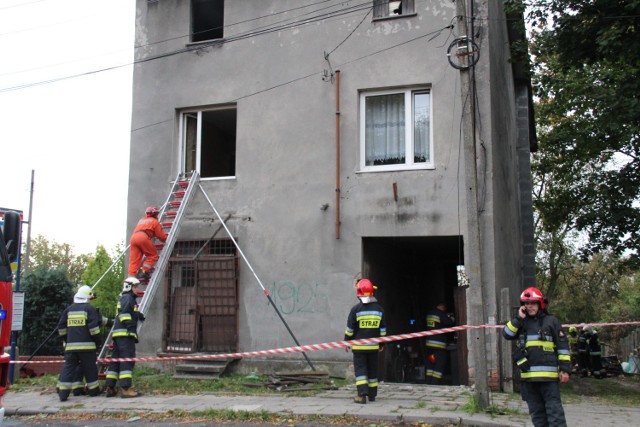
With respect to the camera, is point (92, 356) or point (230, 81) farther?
point (230, 81)

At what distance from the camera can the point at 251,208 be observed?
12789mm

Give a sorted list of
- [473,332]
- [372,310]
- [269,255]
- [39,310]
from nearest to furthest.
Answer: [473,332] → [372,310] → [269,255] → [39,310]

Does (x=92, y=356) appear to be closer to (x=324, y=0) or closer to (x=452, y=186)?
(x=452, y=186)

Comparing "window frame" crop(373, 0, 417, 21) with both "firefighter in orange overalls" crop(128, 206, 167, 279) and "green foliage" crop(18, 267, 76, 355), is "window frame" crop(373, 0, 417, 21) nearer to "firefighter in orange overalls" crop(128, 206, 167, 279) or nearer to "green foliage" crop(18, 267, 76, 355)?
"firefighter in orange overalls" crop(128, 206, 167, 279)

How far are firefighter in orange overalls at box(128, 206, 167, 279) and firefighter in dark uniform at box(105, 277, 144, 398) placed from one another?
1438 mm

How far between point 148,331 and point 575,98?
13.0 metres

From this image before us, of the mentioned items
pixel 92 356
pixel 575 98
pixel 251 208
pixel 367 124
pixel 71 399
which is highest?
pixel 575 98

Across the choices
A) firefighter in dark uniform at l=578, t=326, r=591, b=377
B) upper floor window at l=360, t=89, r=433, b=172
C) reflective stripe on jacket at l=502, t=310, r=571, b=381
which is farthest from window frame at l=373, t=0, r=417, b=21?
firefighter in dark uniform at l=578, t=326, r=591, b=377

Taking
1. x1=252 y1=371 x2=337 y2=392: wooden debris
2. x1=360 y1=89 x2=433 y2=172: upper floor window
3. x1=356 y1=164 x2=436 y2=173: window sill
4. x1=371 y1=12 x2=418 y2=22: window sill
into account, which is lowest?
x1=252 y1=371 x2=337 y2=392: wooden debris

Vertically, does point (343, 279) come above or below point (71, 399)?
above

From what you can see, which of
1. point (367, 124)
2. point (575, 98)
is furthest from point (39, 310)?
point (575, 98)

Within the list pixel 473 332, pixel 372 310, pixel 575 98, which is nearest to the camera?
pixel 473 332

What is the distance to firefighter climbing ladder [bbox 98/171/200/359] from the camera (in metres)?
11.5

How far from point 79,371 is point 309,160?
5564mm
